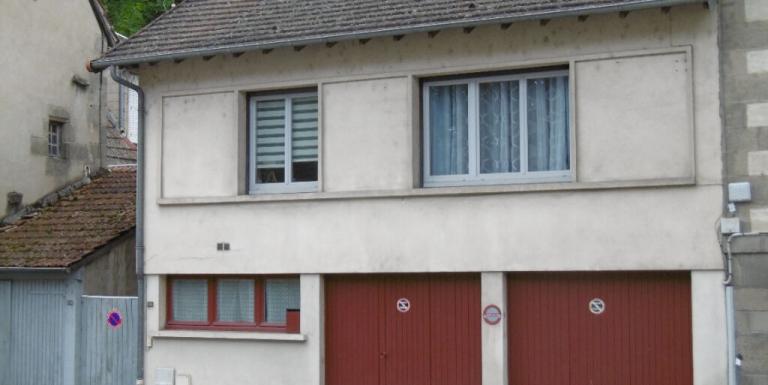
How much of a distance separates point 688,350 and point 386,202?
396 centimetres

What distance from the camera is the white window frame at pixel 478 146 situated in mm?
12352

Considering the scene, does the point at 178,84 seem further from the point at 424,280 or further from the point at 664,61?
the point at 664,61

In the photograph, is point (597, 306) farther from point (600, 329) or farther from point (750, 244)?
point (750, 244)

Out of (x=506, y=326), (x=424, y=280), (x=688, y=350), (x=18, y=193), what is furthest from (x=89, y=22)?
(x=688, y=350)

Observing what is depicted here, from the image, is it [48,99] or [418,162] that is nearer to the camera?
[418,162]

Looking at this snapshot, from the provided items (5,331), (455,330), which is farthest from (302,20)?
(5,331)

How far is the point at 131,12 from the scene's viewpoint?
31516mm

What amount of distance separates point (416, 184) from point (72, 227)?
6.01m

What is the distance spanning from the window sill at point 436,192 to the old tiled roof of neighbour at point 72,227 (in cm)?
175

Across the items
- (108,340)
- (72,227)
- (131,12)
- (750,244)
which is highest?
(131,12)

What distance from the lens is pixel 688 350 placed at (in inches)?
453

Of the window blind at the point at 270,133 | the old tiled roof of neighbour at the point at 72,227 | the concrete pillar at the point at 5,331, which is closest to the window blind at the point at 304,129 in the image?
the window blind at the point at 270,133

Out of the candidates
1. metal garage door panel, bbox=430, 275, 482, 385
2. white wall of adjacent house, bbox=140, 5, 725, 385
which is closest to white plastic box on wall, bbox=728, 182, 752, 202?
white wall of adjacent house, bbox=140, 5, 725, 385

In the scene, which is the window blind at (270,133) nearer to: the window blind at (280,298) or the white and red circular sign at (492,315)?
the window blind at (280,298)
